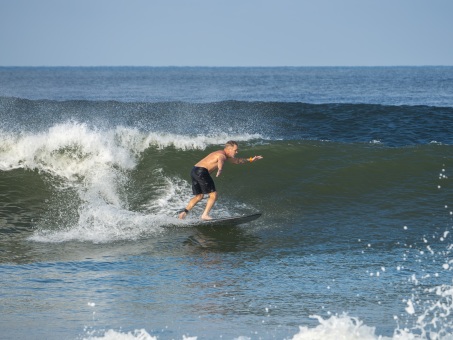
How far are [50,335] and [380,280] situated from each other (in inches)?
158

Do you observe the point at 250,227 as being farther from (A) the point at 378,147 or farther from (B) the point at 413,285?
(A) the point at 378,147

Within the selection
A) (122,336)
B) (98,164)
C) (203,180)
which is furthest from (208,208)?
(122,336)

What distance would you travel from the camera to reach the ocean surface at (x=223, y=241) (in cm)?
648

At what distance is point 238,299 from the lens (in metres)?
7.18

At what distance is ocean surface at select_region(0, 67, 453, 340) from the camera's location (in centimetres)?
648

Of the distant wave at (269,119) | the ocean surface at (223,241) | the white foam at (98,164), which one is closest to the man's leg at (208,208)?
Answer: the ocean surface at (223,241)

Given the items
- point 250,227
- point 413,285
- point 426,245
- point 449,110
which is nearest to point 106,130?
point 250,227

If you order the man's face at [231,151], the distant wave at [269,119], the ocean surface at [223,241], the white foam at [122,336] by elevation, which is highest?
the distant wave at [269,119]

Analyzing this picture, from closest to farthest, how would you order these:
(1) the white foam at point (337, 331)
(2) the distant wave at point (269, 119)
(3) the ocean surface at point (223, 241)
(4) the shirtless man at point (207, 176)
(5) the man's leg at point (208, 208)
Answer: (1) the white foam at point (337, 331), (3) the ocean surface at point (223, 241), (5) the man's leg at point (208, 208), (4) the shirtless man at point (207, 176), (2) the distant wave at point (269, 119)

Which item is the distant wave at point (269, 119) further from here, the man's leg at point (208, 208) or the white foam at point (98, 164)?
the man's leg at point (208, 208)

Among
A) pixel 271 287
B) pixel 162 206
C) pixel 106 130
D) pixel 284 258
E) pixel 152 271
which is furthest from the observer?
pixel 106 130

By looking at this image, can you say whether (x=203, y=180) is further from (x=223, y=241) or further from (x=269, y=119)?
(x=269, y=119)

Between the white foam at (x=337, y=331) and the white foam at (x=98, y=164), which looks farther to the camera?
the white foam at (x=98, y=164)

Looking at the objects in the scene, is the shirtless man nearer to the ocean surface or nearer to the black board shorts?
the black board shorts
